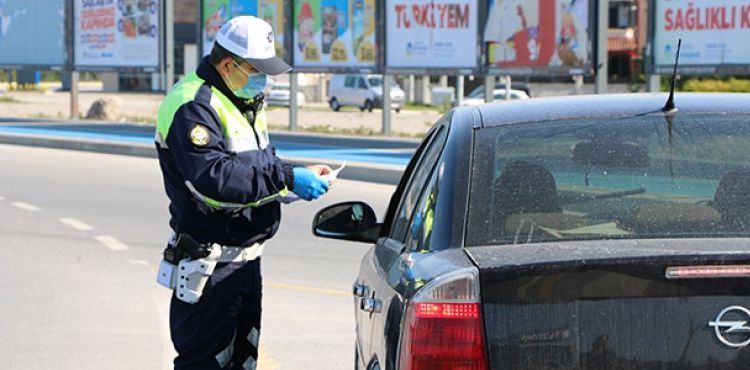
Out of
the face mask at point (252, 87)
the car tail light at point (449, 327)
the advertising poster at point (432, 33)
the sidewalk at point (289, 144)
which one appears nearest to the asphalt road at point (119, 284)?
the sidewalk at point (289, 144)

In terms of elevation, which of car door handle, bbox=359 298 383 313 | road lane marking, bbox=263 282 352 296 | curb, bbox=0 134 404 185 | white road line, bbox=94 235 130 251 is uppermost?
car door handle, bbox=359 298 383 313

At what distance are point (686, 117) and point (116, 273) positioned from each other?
7.38 metres

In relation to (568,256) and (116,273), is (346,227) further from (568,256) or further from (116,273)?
(116,273)

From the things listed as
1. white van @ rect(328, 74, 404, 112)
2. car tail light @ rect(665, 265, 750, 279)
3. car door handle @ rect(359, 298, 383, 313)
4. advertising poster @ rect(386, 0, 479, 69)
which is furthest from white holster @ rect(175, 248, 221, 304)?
white van @ rect(328, 74, 404, 112)

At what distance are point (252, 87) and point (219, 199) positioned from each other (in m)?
0.49

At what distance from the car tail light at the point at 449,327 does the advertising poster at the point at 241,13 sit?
25.8 meters

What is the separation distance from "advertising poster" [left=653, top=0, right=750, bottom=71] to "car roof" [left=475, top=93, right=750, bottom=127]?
57.3 feet

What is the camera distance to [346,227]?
5207 millimetres

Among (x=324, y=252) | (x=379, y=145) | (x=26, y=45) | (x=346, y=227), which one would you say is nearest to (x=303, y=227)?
(x=324, y=252)

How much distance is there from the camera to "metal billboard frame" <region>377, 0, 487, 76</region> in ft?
83.7

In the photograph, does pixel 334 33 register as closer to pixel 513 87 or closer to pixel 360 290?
pixel 360 290

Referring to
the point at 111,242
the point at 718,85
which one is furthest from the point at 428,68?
the point at 718,85

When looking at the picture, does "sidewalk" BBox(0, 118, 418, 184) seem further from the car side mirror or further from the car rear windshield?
the car rear windshield

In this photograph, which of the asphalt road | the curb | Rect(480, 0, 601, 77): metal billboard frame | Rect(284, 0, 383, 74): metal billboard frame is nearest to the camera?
the asphalt road
